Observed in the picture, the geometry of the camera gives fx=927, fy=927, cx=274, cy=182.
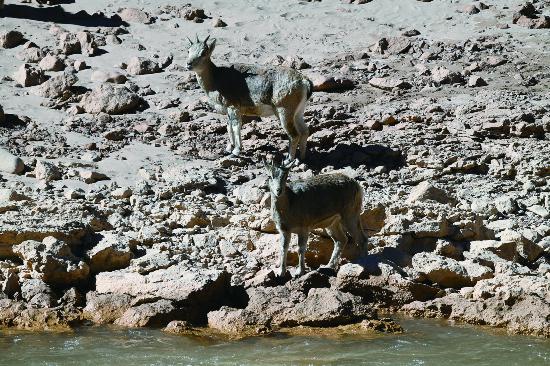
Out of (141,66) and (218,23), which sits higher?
(218,23)

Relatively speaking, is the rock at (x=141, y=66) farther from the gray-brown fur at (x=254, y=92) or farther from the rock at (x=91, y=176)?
the rock at (x=91, y=176)

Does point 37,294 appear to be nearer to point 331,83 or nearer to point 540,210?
point 540,210

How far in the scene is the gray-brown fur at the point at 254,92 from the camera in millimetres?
12414

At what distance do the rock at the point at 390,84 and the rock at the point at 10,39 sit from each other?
22.3 ft

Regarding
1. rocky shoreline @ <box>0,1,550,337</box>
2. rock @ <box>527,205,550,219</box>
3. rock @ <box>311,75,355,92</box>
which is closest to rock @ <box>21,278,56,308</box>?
rocky shoreline @ <box>0,1,550,337</box>

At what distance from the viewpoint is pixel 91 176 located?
469 inches

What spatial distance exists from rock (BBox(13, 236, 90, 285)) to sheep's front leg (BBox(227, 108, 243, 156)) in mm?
3820

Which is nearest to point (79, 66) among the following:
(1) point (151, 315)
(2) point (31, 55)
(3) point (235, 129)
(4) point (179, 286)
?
(2) point (31, 55)

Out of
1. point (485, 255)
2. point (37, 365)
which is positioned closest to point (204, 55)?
point (485, 255)

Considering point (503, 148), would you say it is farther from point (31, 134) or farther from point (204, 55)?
point (31, 134)

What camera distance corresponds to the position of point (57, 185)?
38.4 ft

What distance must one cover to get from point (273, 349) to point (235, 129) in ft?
17.3

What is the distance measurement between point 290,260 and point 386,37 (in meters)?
8.81

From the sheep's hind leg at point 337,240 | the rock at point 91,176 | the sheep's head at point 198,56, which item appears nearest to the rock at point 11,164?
the rock at point 91,176
